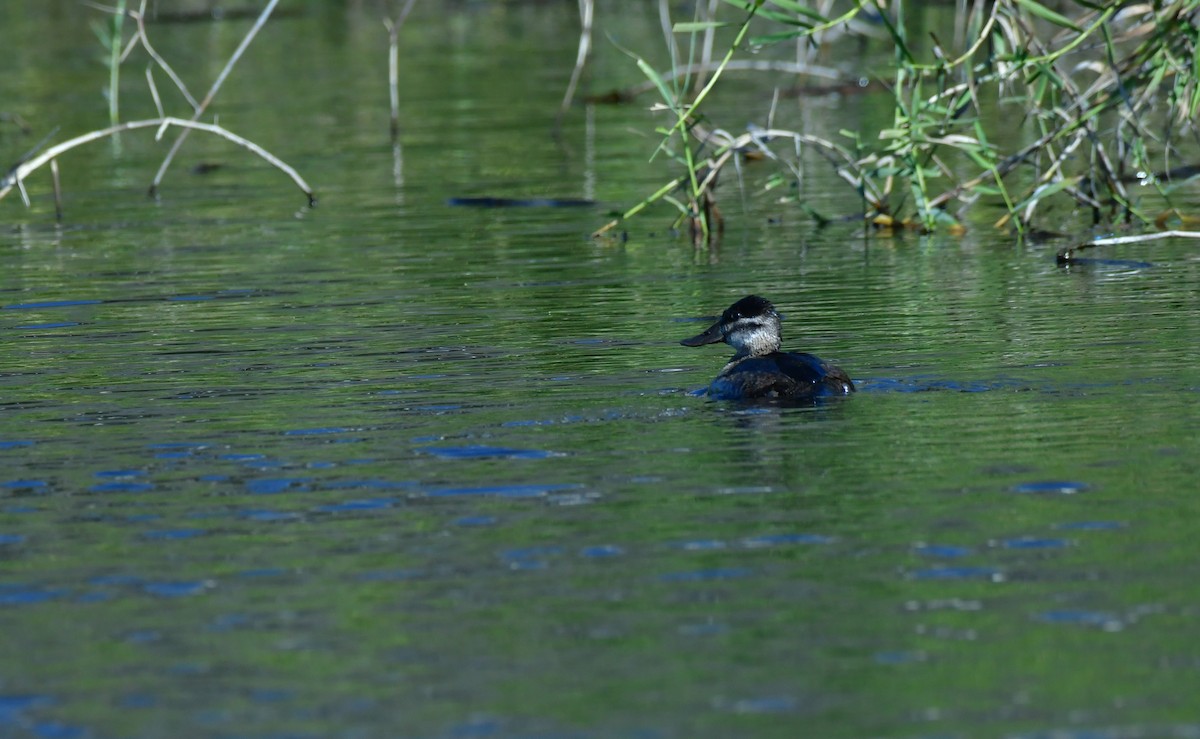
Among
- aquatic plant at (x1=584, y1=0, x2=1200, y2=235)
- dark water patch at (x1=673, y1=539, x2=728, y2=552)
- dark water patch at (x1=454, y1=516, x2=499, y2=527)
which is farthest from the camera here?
aquatic plant at (x1=584, y1=0, x2=1200, y2=235)

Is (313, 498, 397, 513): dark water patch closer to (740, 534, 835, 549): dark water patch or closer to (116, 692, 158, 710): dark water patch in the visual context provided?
(740, 534, 835, 549): dark water patch

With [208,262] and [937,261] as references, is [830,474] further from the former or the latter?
[208,262]

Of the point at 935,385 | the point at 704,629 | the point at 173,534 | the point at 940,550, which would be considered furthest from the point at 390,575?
the point at 935,385

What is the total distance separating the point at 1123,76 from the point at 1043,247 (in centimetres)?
128

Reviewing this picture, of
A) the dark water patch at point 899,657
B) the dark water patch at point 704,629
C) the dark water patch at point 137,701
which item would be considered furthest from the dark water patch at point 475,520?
the dark water patch at point 899,657

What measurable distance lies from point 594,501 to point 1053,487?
1605 millimetres

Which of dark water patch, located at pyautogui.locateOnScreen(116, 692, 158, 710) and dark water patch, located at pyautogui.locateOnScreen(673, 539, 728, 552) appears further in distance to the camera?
dark water patch, located at pyautogui.locateOnScreen(673, 539, 728, 552)

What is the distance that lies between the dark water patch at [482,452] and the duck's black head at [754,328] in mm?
1996

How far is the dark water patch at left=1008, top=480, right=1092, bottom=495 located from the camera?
6.98 m

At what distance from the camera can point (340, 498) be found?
7230 millimetres

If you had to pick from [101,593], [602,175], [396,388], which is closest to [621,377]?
[396,388]

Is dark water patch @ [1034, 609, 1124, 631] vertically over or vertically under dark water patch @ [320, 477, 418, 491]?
under

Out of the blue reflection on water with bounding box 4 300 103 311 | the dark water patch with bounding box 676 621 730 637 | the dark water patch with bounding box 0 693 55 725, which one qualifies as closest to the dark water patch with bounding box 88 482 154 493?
the dark water patch with bounding box 0 693 55 725

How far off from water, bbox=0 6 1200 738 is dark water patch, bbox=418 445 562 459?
0.02 metres
